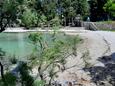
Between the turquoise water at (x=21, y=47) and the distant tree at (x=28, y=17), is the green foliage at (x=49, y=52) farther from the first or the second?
the distant tree at (x=28, y=17)

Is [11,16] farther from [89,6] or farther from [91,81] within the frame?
[89,6]

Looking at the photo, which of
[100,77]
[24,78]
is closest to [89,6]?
[100,77]

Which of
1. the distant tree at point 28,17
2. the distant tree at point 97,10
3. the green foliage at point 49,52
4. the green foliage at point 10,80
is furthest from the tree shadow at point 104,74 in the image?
the distant tree at point 97,10

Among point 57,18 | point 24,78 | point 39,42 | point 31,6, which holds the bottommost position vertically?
point 24,78

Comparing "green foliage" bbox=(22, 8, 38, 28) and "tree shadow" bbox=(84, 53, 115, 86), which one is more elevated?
"green foliage" bbox=(22, 8, 38, 28)

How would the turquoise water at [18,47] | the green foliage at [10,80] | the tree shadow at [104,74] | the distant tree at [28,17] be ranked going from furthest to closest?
the turquoise water at [18,47]
the tree shadow at [104,74]
the green foliage at [10,80]
the distant tree at [28,17]

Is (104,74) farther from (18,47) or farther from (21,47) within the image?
(18,47)

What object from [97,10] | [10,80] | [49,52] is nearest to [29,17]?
[10,80]

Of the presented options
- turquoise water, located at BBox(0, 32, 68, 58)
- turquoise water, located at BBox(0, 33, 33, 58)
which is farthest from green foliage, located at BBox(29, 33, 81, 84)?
turquoise water, located at BBox(0, 33, 33, 58)

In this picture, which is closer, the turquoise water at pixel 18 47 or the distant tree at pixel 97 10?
the turquoise water at pixel 18 47

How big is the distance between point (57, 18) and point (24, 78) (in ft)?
5.19

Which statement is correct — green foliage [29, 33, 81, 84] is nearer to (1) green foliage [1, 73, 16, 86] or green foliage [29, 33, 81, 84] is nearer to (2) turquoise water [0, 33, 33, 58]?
(2) turquoise water [0, 33, 33, 58]

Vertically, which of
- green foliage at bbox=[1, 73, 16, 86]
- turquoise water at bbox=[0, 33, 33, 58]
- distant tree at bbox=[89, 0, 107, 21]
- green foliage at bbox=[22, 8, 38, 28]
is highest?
green foliage at bbox=[22, 8, 38, 28]

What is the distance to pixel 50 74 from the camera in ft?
22.8
